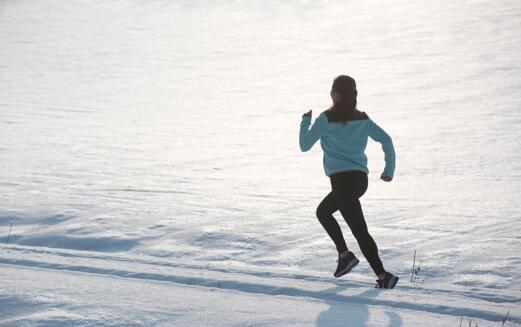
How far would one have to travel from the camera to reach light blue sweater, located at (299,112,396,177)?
17.2 feet

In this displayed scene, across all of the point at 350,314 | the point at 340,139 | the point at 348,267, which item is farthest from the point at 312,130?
the point at 350,314

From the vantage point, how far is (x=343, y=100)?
5.21 m

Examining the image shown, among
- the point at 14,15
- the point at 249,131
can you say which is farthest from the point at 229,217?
the point at 14,15

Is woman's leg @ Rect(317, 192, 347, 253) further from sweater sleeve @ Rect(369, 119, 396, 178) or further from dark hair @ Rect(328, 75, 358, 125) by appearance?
dark hair @ Rect(328, 75, 358, 125)

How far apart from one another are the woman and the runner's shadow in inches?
16.8

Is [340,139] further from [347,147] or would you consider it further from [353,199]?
[353,199]

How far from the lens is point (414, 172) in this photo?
1157 centimetres

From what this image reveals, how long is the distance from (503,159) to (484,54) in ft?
40.9

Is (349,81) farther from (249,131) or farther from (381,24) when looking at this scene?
(381,24)

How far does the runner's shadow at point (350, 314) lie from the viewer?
14.2 feet

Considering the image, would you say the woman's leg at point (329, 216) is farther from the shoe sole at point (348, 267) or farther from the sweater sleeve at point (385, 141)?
the sweater sleeve at point (385, 141)

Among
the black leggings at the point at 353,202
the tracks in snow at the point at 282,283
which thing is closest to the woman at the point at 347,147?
the black leggings at the point at 353,202

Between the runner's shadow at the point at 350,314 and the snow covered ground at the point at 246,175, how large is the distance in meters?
0.02

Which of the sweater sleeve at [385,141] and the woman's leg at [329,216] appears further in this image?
the woman's leg at [329,216]
